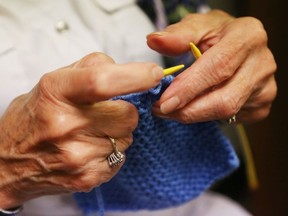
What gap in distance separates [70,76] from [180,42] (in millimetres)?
205

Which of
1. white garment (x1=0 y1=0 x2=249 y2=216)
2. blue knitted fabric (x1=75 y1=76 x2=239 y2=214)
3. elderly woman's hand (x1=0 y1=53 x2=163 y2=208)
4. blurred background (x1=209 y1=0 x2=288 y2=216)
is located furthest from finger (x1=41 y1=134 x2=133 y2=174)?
blurred background (x1=209 y1=0 x2=288 y2=216)

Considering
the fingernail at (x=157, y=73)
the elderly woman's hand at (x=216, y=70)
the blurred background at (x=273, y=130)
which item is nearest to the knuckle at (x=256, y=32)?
the elderly woman's hand at (x=216, y=70)

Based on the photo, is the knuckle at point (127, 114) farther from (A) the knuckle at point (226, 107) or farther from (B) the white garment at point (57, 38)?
(B) the white garment at point (57, 38)

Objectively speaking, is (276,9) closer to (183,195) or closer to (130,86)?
(183,195)

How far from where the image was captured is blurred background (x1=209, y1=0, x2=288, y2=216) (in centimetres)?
98

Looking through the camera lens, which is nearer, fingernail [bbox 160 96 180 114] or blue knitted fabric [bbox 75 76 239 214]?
fingernail [bbox 160 96 180 114]

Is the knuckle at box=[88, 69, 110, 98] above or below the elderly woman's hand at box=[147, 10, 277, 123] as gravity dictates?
above

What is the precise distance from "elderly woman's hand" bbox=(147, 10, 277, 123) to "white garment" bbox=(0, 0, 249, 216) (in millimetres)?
138

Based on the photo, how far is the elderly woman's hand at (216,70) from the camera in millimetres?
522

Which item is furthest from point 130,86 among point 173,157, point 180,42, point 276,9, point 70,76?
point 276,9

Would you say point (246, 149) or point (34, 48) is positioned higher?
point (34, 48)

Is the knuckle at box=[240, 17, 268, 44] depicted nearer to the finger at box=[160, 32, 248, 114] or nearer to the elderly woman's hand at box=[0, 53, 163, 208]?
the finger at box=[160, 32, 248, 114]

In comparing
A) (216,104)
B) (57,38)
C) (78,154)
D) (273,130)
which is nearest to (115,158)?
(78,154)

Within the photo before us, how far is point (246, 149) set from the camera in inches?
43.3
